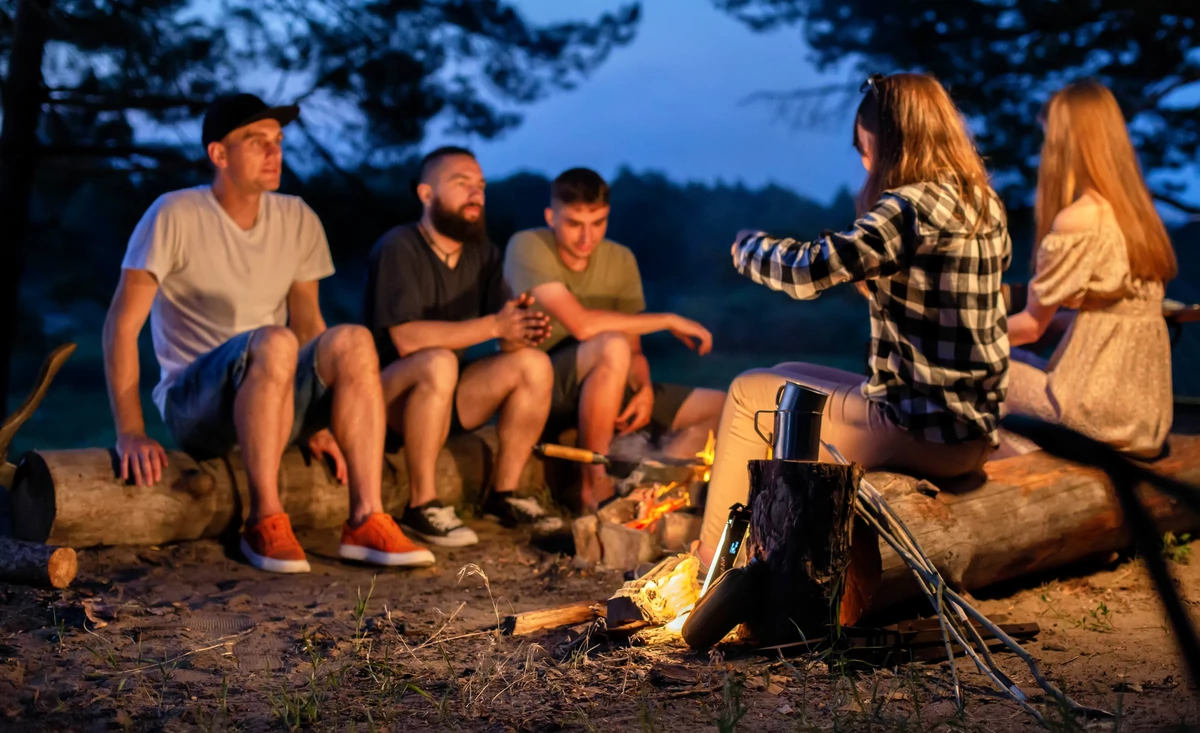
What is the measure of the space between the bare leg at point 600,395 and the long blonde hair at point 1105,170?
6.21 ft

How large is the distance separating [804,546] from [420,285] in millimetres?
2668

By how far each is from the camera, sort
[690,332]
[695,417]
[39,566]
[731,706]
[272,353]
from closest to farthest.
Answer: [731,706] → [39,566] → [272,353] → [690,332] → [695,417]

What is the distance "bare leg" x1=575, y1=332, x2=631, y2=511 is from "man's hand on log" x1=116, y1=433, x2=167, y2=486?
6.05ft

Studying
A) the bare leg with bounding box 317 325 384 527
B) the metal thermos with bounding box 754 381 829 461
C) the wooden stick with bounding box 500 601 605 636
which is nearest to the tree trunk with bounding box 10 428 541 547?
the bare leg with bounding box 317 325 384 527

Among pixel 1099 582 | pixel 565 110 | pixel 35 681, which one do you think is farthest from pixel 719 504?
pixel 565 110

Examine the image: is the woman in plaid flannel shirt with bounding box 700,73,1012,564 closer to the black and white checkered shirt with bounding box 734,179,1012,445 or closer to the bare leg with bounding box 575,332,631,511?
the black and white checkered shirt with bounding box 734,179,1012,445

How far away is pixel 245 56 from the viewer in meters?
7.68

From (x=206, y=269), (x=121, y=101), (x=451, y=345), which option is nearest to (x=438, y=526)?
(x=451, y=345)

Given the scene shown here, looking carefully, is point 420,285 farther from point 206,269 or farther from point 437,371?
point 206,269

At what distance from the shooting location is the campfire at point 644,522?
400 centimetres

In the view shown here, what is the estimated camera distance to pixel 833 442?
11.0 feet

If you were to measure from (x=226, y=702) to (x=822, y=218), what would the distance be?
33.8 meters

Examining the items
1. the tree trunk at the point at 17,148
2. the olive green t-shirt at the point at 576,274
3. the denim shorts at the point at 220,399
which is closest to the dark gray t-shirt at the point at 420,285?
the olive green t-shirt at the point at 576,274

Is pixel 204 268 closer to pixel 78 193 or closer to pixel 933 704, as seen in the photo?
pixel 933 704
